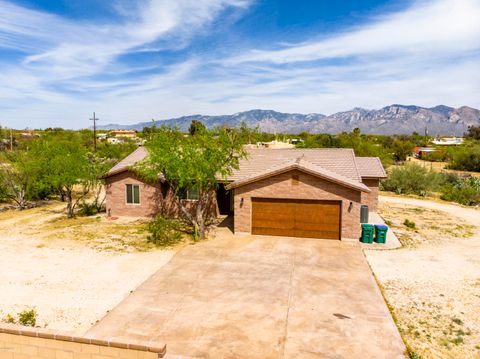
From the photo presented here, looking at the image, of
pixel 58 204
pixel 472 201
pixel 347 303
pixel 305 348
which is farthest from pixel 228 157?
pixel 472 201

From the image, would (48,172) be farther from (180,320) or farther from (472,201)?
(472,201)

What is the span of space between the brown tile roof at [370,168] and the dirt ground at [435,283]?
3.32 meters

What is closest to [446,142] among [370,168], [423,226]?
[370,168]

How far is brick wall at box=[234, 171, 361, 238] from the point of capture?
1941 centimetres

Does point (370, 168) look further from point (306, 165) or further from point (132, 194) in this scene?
point (132, 194)

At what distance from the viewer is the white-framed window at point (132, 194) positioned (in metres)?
25.2

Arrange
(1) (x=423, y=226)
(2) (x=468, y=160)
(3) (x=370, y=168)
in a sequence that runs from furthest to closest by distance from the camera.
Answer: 1. (2) (x=468, y=160)
2. (3) (x=370, y=168)
3. (1) (x=423, y=226)

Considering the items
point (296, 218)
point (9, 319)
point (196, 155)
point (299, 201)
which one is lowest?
point (9, 319)

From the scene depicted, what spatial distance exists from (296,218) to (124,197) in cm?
1250

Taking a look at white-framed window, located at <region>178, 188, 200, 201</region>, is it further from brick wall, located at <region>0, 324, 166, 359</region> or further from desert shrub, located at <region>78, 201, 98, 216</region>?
brick wall, located at <region>0, 324, 166, 359</region>

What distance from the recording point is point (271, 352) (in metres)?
9.55

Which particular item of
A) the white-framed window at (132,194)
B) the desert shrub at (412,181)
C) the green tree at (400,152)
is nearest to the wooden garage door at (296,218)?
the white-framed window at (132,194)

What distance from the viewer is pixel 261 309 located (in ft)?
39.1

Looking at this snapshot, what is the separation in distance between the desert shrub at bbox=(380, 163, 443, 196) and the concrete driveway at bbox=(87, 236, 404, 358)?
2447cm
